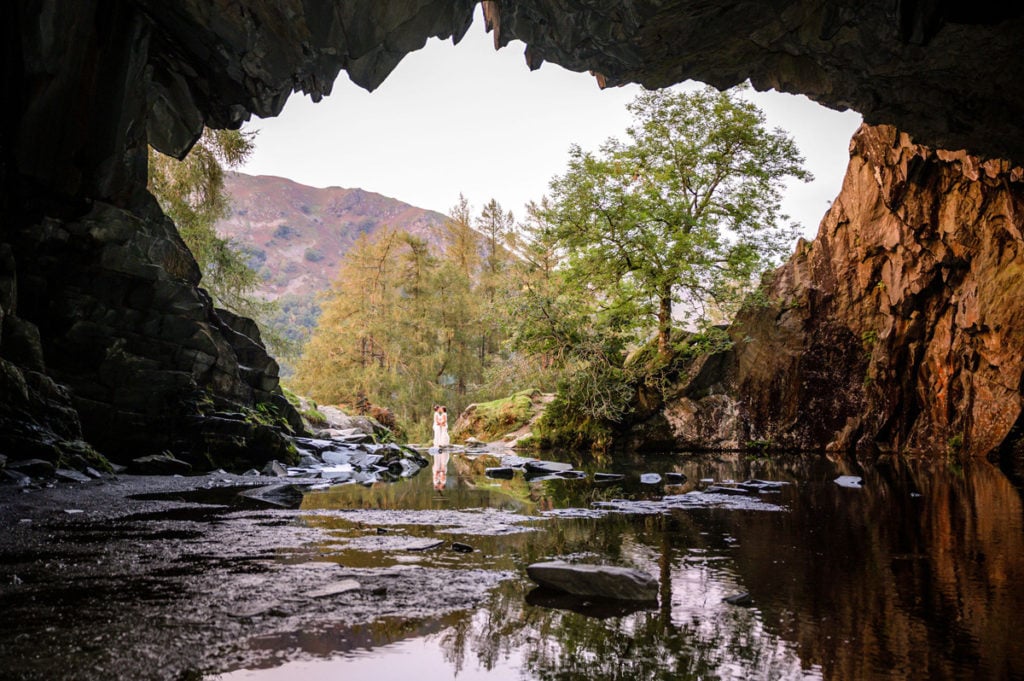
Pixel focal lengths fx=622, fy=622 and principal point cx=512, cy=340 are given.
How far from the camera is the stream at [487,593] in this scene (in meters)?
2.11

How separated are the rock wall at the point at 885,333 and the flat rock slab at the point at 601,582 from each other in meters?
17.0

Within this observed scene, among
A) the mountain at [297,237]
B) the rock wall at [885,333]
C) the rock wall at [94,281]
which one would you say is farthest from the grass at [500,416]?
the mountain at [297,237]

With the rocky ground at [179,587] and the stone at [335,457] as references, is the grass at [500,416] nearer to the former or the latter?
the stone at [335,457]

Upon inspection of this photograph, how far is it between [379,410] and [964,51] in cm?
2540

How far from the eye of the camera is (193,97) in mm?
11641

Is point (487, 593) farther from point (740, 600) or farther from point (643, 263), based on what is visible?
point (643, 263)

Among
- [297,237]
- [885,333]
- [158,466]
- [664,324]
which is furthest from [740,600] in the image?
[297,237]

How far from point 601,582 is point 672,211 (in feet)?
60.1

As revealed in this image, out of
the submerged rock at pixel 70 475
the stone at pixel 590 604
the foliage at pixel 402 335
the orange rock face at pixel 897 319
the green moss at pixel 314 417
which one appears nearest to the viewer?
the stone at pixel 590 604

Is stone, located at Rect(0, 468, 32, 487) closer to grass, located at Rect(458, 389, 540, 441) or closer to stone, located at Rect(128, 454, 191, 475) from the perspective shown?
stone, located at Rect(128, 454, 191, 475)

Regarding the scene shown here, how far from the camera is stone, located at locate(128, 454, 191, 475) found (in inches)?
345

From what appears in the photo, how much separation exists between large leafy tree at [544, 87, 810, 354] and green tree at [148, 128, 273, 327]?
970cm

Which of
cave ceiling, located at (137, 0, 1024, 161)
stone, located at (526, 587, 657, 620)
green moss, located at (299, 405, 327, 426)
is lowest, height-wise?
stone, located at (526, 587, 657, 620)

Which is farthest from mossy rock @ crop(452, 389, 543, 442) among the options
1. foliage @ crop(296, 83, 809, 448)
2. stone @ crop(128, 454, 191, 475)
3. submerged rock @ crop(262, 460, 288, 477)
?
stone @ crop(128, 454, 191, 475)
